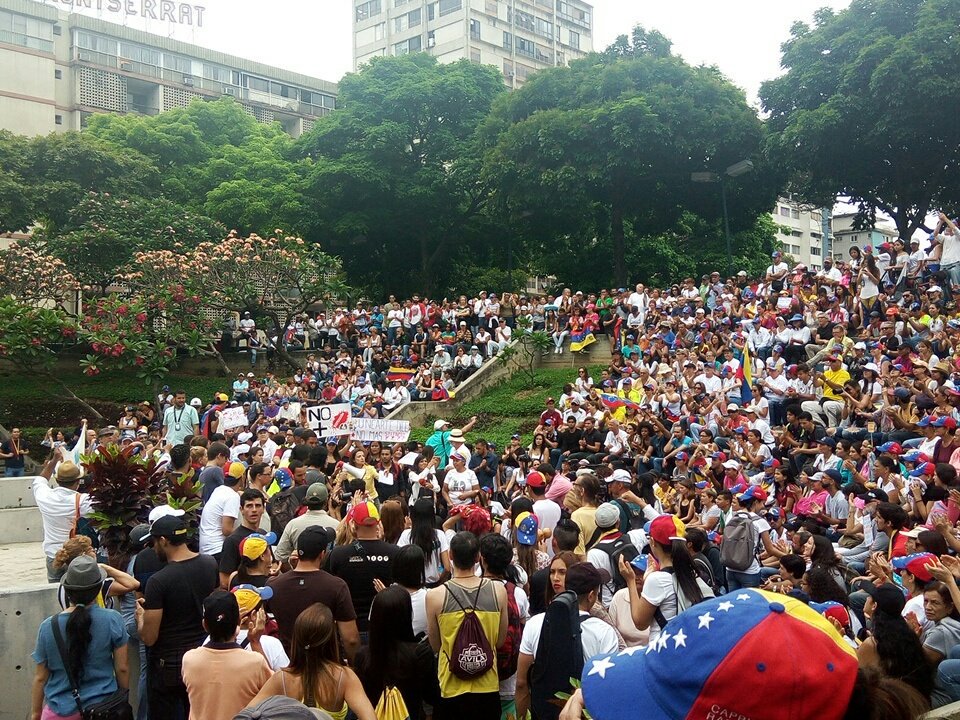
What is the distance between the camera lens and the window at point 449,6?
6631 centimetres

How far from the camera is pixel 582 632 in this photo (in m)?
4.60

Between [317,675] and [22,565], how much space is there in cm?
921

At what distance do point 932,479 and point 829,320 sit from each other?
8.85m

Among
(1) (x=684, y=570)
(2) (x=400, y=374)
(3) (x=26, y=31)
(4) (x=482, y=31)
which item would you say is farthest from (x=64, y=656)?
(4) (x=482, y=31)

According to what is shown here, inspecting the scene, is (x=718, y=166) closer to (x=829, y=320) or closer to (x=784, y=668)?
(x=829, y=320)

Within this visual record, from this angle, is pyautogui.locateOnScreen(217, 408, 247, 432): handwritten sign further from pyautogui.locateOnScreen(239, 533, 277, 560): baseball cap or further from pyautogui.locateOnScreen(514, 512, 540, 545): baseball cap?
pyautogui.locateOnScreen(514, 512, 540, 545): baseball cap

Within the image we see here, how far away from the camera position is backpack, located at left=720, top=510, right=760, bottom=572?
28.2ft

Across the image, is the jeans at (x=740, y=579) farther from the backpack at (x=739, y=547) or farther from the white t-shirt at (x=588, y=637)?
the white t-shirt at (x=588, y=637)

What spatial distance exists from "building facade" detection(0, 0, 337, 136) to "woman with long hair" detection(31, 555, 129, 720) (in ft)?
154

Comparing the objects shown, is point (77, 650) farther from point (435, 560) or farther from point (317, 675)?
point (435, 560)

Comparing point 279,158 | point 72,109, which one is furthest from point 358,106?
Result: point 72,109

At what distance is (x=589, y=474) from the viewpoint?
24.6 ft

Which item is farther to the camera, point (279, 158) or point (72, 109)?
point (72, 109)

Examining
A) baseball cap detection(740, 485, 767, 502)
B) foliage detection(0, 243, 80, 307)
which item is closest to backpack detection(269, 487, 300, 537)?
baseball cap detection(740, 485, 767, 502)
